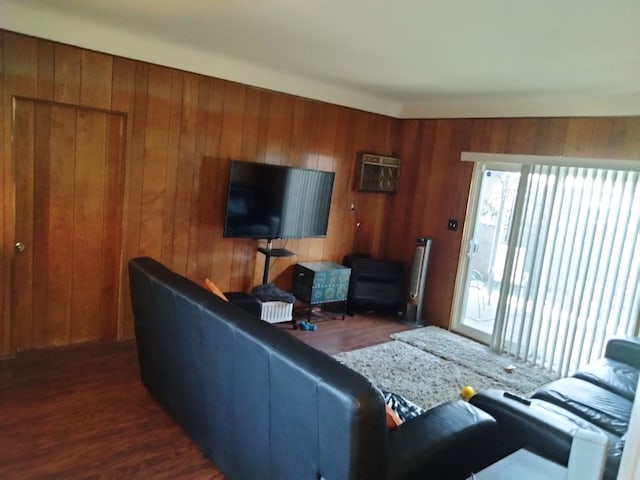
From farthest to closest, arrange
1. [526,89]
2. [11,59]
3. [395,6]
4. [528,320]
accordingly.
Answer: [528,320]
[526,89]
[11,59]
[395,6]

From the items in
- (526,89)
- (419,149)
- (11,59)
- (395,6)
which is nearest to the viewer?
(395,6)

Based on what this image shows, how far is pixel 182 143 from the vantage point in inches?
158

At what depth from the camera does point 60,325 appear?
376 centimetres

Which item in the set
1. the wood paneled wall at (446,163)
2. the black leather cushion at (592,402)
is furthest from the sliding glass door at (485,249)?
the black leather cushion at (592,402)

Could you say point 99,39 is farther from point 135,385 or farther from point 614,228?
point 614,228

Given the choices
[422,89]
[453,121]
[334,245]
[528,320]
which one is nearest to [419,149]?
[453,121]

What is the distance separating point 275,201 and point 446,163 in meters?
2.03

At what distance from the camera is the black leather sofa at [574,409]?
214 cm

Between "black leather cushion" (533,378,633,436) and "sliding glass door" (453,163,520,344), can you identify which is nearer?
"black leather cushion" (533,378,633,436)

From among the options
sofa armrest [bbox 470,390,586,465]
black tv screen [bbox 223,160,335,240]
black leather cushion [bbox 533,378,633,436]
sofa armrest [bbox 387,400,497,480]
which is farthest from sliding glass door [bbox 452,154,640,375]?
sofa armrest [bbox 387,400,497,480]

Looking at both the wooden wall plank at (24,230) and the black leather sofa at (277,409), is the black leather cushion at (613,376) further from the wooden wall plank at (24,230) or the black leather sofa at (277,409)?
the wooden wall plank at (24,230)

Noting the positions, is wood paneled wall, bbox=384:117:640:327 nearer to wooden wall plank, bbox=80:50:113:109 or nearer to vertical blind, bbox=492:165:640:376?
vertical blind, bbox=492:165:640:376

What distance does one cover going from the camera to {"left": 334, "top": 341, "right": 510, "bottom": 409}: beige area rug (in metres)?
3.57

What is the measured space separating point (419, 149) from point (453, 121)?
0.53 metres
